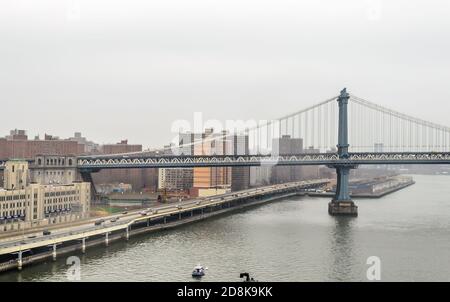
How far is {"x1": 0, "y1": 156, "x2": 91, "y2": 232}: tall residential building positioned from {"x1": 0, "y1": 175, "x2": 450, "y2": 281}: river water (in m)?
5.46

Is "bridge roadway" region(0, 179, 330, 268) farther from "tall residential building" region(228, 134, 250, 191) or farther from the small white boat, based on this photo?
"tall residential building" region(228, 134, 250, 191)

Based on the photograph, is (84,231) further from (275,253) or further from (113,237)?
(275,253)

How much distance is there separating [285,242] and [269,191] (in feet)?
131

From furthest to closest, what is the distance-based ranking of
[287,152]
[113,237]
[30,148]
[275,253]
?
[287,152] → [30,148] → [113,237] → [275,253]

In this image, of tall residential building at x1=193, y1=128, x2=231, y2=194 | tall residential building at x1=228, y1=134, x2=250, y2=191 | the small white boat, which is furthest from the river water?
tall residential building at x1=228, y1=134, x2=250, y2=191

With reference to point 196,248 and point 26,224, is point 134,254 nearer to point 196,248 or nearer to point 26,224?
point 196,248

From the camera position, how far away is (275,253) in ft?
83.7

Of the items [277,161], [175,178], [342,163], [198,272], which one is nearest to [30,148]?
[175,178]

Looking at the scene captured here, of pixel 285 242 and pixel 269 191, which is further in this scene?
pixel 269 191

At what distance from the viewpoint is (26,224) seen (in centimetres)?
2923

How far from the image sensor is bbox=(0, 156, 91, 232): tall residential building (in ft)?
94.3

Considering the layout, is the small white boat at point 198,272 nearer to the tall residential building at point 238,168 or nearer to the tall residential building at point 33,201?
the tall residential building at point 33,201

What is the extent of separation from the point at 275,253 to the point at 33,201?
14.4 metres
